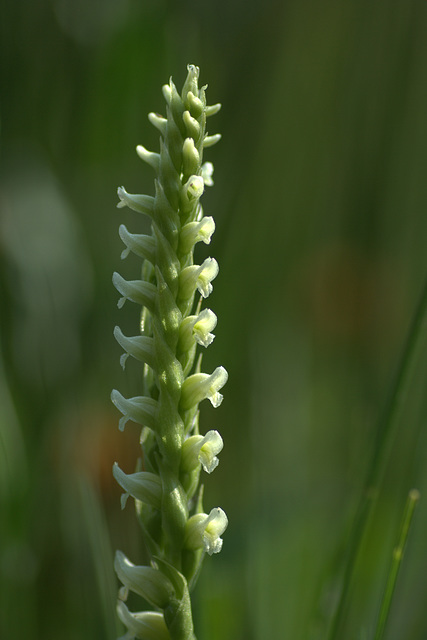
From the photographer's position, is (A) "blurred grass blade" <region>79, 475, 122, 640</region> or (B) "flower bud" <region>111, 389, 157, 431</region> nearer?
(B) "flower bud" <region>111, 389, 157, 431</region>

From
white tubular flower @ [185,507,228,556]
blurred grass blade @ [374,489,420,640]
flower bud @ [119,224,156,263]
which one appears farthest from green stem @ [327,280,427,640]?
flower bud @ [119,224,156,263]

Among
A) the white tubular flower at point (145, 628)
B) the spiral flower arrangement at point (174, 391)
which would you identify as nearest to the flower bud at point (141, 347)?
the spiral flower arrangement at point (174, 391)

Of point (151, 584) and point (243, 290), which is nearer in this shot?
point (151, 584)

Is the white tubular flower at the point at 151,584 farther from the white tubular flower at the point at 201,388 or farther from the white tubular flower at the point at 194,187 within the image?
the white tubular flower at the point at 194,187

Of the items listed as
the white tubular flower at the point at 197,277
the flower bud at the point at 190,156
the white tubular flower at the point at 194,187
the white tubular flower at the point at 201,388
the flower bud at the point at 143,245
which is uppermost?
the flower bud at the point at 190,156

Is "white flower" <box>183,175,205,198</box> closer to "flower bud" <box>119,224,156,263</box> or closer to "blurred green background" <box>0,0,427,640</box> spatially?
"flower bud" <box>119,224,156,263</box>

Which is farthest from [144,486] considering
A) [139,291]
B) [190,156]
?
[190,156]

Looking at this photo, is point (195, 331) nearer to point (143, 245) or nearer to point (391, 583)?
point (143, 245)
